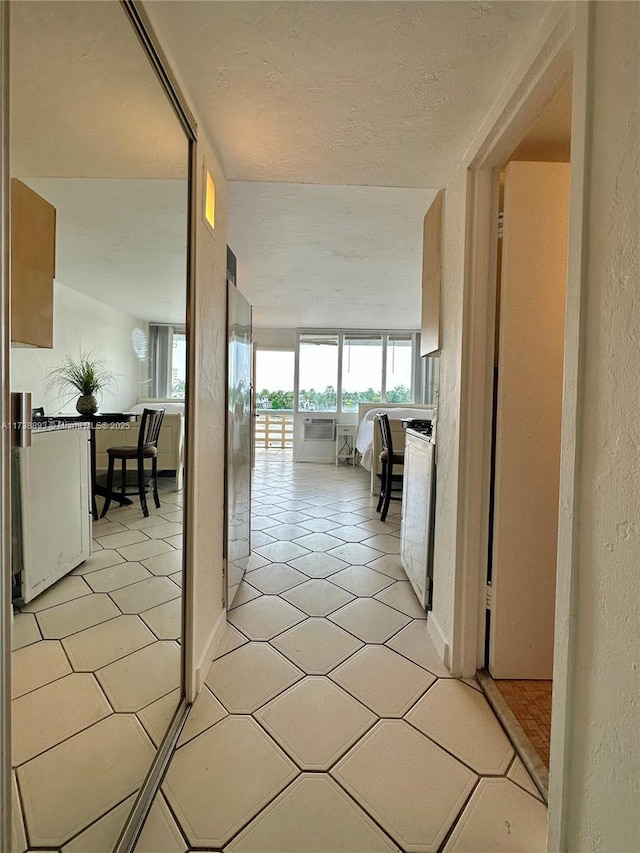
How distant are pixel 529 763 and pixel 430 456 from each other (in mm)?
1093

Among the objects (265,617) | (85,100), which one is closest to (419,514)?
(265,617)

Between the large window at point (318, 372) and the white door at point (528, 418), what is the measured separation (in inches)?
219

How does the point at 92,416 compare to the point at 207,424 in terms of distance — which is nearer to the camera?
the point at 92,416

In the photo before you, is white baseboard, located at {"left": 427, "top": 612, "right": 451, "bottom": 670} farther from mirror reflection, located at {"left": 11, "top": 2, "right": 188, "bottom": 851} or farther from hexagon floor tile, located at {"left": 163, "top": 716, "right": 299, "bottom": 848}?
mirror reflection, located at {"left": 11, "top": 2, "right": 188, "bottom": 851}

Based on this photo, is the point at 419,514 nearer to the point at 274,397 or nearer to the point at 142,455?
the point at 142,455

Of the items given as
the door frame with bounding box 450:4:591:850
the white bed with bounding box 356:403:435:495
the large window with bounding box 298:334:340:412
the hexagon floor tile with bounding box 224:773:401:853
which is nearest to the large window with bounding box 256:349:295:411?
the large window with bounding box 298:334:340:412

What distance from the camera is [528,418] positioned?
1.46 metres

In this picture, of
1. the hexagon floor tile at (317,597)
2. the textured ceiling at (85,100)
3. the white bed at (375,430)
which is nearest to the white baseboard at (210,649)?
the hexagon floor tile at (317,597)

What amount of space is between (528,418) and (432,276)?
30.2 inches

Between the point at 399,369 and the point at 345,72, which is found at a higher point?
the point at 345,72

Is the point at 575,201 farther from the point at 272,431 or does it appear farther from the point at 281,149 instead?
the point at 272,431

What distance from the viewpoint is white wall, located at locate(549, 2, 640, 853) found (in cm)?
64

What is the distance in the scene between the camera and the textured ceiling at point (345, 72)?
93 centimetres

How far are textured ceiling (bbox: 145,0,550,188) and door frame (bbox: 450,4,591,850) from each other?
0.10m
